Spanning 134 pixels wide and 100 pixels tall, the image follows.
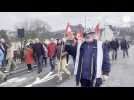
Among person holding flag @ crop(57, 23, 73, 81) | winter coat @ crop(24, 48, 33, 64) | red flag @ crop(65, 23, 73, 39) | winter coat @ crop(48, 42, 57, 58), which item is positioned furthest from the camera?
winter coat @ crop(24, 48, 33, 64)

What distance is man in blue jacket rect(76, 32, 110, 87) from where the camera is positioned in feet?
36.8

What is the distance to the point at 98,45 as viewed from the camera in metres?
11.3

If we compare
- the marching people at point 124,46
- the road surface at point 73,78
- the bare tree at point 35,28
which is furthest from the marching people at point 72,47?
the marching people at point 124,46

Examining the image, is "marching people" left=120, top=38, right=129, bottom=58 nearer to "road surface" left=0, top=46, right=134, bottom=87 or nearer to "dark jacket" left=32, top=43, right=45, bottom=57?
"road surface" left=0, top=46, right=134, bottom=87

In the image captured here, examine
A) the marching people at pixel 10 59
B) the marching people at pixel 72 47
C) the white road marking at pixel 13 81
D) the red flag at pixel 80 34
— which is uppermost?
the red flag at pixel 80 34

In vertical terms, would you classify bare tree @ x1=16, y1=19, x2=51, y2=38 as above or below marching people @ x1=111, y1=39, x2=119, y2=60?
above

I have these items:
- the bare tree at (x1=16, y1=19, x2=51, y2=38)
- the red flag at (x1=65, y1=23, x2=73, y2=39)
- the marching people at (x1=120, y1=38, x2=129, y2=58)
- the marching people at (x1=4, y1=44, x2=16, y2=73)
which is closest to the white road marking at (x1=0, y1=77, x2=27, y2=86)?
Result: the marching people at (x1=4, y1=44, x2=16, y2=73)

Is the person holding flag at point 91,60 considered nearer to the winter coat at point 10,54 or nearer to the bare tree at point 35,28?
the bare tree at point 35,28

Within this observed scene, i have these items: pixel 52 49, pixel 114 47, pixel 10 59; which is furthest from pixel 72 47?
pixel 10 59

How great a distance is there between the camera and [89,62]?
11.2m

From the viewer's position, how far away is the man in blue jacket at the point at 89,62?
1120 cm
